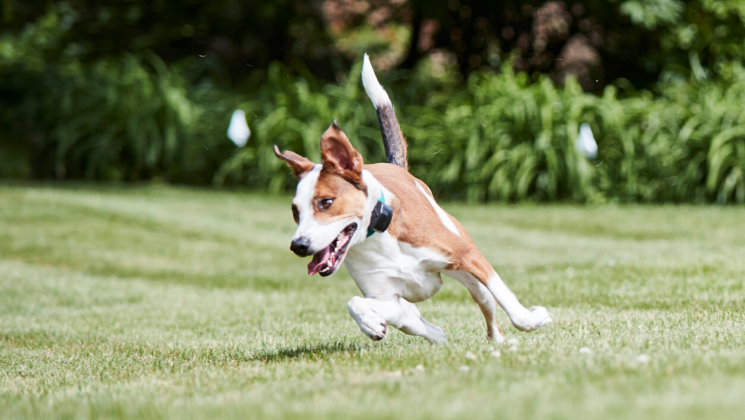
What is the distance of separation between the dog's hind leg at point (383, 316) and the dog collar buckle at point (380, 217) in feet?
1.10

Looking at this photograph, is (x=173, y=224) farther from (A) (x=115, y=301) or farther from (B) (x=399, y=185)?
(B) (x=399, y=185)

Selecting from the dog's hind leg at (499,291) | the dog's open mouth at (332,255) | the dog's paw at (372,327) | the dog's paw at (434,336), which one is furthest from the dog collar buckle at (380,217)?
the dog's paw at (434,336)

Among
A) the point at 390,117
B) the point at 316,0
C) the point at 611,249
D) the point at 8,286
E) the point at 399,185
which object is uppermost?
the point at 316,0

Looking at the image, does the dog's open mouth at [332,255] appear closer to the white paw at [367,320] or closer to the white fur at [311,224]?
the white fur at [311,224]

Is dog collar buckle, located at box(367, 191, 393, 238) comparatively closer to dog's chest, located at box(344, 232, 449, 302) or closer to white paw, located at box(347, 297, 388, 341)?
dog's chest, located at box(344, 232, 449, 302)

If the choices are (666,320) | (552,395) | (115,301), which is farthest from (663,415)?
(115,301)

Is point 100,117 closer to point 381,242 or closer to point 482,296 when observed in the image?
point 482,296

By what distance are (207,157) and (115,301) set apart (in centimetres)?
724

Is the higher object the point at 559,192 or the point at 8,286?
the point at 559,192

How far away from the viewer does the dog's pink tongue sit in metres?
3.72

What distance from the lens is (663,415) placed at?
2.42 meters

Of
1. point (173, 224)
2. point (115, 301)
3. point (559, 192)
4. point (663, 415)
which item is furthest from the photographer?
point (559, 192)

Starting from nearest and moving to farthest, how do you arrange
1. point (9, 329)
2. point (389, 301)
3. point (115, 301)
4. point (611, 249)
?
point (389, 301), point (9, 329), point (115, 301), point (611, 249)

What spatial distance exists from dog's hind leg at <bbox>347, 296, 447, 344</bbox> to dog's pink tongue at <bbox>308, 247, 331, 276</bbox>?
0.93 ft
